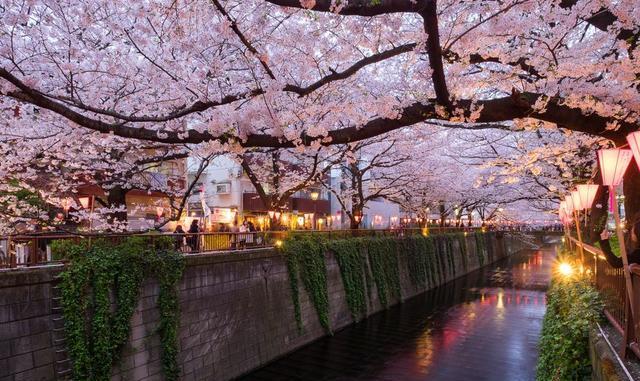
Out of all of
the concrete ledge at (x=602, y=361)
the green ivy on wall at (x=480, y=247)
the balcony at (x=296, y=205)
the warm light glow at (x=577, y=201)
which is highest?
the balcony at (x=296, y=205)

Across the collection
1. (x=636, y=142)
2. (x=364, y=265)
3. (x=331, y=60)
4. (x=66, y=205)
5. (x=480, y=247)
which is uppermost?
(x=331, y=60)

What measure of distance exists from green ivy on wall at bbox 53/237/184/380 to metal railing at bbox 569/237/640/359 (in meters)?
9.56

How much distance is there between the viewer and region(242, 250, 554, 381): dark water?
14.7m

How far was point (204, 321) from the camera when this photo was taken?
13.4 metres

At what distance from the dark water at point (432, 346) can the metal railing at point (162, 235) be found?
13.9 ft

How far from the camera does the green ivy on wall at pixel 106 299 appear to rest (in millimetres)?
9516

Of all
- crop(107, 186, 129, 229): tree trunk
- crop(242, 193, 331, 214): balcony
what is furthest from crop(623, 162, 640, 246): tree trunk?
crop(242, 193, 331, 214): balcony

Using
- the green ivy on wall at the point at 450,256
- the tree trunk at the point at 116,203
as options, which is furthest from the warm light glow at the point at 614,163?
the green ivy on wall at the point at 450,256

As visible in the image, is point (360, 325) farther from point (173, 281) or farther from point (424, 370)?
point (173, 281)

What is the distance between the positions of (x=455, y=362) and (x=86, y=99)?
14.0 m

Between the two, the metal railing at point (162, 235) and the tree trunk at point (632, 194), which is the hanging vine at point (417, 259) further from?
the tree trunk at point (632, 194)

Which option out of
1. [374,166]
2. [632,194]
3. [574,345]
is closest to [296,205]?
[374,166]

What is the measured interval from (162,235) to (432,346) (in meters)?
11.3

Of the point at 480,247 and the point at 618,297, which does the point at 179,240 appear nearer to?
the point at 618,297
